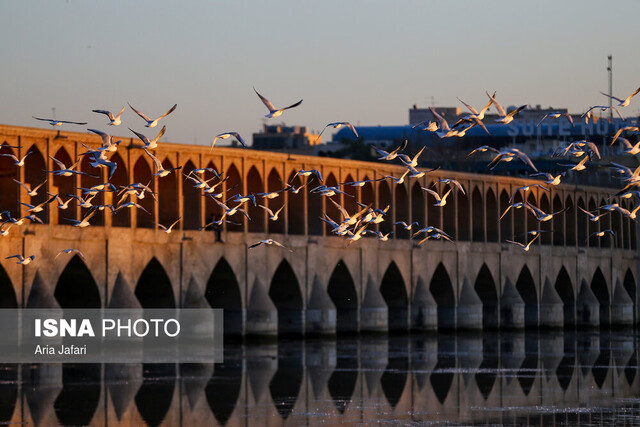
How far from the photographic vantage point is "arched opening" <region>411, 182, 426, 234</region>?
83125 mm

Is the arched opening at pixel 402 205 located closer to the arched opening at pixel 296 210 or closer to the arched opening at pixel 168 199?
the arched opening at pixel 296 210

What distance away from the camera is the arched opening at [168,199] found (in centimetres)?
6531

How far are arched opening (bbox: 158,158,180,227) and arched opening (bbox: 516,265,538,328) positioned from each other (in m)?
28.1

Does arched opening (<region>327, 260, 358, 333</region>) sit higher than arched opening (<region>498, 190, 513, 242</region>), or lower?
lower

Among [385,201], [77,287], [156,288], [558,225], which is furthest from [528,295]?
[77,287]

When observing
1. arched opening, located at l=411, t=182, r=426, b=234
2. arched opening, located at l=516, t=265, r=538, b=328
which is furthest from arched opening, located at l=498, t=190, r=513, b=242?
arched opening, located at l=411, t=182, r=426, b=234

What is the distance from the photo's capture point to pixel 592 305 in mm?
90375

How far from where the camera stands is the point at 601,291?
95.9 m

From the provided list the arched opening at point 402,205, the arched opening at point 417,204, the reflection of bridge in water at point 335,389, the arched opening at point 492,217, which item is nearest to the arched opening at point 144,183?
the reflection of bridge in water at point 335,389

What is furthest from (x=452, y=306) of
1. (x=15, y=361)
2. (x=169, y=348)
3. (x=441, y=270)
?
(x=15, y=361)

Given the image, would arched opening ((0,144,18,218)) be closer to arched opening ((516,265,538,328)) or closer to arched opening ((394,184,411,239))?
arched opening ((394,184,411,239))

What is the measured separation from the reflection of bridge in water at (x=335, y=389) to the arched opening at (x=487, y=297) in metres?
23.2

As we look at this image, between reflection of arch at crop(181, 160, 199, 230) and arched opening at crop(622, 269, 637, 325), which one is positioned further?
arched opening at crop(622, 269, 637, 325)

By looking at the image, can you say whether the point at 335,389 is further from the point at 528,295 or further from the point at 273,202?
the point at 528,295
